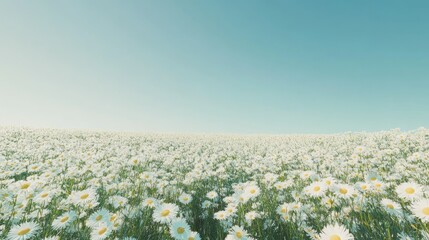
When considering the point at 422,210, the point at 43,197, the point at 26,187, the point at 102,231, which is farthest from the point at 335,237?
the point at 26,187

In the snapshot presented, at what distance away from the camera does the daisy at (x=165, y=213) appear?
306 centimetres

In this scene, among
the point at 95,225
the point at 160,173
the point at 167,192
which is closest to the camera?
the point at 95,225

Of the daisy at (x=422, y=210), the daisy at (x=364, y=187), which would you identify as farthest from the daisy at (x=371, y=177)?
the daisy at (x=422, y=210)

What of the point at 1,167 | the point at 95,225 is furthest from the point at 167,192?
the point at 1,167

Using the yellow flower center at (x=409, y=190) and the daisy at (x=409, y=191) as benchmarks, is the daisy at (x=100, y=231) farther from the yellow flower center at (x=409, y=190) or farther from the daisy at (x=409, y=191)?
the yellow flower center at (x=409, y=190)

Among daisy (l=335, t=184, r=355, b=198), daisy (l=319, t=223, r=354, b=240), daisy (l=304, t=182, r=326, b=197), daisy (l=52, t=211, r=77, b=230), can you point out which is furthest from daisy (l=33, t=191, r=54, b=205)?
daisy (l=335, t=184, r=355, b=198)

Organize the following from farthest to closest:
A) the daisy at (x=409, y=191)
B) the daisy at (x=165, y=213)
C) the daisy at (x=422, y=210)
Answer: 1. the daisy at (x=165, y=213)
2. the daisy at (x=409, y=191)
3. the daisy at (x=422, y=210)

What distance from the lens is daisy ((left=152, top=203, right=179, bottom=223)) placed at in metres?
3.06

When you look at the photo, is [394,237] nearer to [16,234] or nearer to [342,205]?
[342,205]

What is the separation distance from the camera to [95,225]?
117 inches

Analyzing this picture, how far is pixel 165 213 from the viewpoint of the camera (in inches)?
126

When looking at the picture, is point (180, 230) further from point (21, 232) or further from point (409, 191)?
point (409, 191)

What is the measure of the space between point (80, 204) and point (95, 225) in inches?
26.3

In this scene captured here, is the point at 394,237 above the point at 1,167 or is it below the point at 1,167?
above
